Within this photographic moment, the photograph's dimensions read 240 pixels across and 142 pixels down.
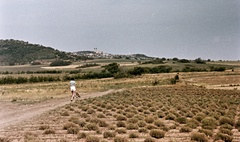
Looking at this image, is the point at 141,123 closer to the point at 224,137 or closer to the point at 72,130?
the point at 72,130

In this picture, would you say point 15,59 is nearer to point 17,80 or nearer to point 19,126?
point 17,80

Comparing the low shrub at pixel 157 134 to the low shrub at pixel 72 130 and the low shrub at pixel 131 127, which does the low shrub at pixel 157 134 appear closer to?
Result: the low shrub at pixel 131 127

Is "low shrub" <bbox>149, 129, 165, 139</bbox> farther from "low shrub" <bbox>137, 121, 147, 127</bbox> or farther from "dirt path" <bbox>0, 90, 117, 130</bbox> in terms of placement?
"dirt path" <bbox>0, 90, 117, 130</bbox>

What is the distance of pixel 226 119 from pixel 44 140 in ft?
41.9

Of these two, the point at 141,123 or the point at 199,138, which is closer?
the point at 199,138

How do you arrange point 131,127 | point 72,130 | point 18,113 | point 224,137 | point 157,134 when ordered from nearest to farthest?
point 224,137 → point 157,134 → point 72,130 → point 131,127 → point 18,113

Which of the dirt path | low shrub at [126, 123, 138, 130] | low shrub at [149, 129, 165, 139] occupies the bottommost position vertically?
the dirt path

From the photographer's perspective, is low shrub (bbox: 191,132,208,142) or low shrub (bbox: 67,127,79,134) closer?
low shrub (bbox: 191,132,208,142)

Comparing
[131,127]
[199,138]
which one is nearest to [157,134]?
[199,138]

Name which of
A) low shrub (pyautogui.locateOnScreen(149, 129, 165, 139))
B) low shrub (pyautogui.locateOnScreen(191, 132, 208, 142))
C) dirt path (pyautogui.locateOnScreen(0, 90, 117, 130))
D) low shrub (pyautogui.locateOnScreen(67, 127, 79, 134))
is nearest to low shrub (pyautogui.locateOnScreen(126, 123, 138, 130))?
low shrub (pyautogui.locateOnScreen(149, 129, 165, 139))

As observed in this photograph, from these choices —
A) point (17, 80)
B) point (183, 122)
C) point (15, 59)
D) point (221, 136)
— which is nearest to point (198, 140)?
point (221, 136)

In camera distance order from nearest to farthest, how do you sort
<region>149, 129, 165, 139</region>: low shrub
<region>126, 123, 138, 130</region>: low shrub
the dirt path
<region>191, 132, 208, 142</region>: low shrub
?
1. <region>191, 132, 208, 142</region>: low shrub
2. <region>149, 129, 165, 139</region>: low shrub
3. <region>126, 123, 138, 130</region>: low shrub
4. the dirt path

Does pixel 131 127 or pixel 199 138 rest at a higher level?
pixel 199 138

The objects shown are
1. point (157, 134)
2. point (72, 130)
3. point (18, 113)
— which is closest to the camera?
point (157, 134)
